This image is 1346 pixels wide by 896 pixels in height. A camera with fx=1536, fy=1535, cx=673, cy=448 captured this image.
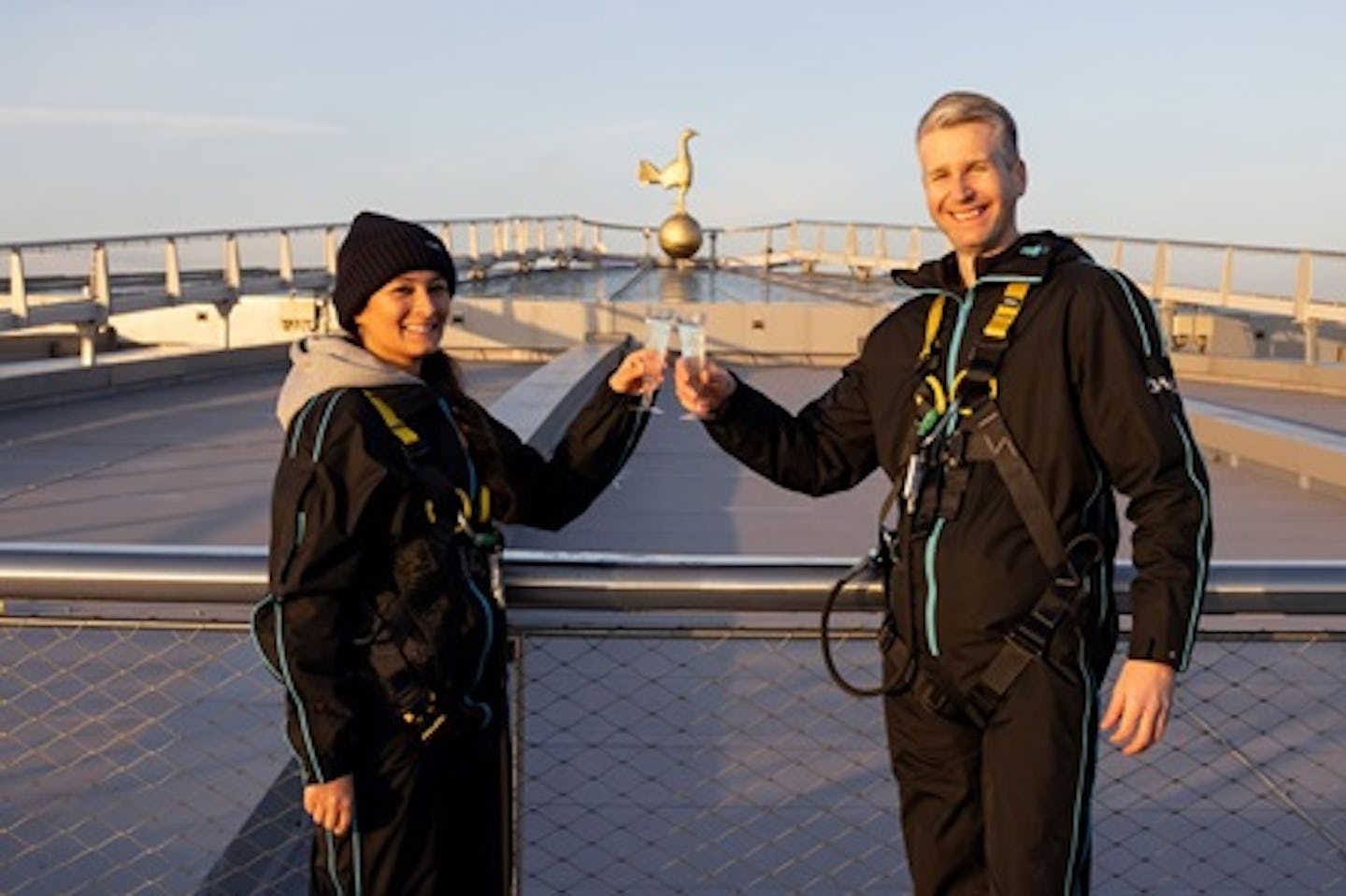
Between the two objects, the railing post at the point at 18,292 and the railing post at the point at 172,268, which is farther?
the railing post at the point at 172,268

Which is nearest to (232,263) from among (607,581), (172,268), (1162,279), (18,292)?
(172,268)

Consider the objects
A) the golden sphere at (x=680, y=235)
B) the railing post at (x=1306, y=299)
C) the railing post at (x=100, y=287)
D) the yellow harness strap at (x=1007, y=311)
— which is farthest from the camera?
the golden sphere at (x=680, y=235)

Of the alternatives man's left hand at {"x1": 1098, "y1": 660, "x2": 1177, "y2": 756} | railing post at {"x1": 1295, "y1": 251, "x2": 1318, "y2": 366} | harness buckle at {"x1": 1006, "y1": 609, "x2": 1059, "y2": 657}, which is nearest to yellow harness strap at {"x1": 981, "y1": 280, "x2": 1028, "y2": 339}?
harness buckle at {"x1": 1006, "y1": 609, "x2": 1059, "y2": 657}

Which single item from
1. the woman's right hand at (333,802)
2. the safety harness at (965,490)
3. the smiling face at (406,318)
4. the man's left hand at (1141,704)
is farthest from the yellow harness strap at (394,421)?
the man's left hand at (1141,704)

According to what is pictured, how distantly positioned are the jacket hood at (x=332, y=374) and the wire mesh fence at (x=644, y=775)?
72cm

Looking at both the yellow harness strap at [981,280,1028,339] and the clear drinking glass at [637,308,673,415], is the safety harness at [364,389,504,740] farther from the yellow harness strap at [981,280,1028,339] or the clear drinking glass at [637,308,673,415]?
the yellow harness strap at [981,280,1028,339]

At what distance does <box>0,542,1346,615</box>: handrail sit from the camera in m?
3.16

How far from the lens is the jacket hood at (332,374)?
285 centimetres

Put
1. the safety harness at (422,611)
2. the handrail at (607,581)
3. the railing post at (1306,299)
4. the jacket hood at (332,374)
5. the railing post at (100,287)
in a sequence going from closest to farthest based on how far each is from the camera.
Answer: the safety harness at (422,611)
the jacket hood at (332,374)
the handrail at (607,581)
the railing post at (100,287)
the railing post at (1306,299)

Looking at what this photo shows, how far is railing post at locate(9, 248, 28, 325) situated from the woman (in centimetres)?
1165

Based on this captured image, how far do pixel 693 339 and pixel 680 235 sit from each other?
33675 millimetres

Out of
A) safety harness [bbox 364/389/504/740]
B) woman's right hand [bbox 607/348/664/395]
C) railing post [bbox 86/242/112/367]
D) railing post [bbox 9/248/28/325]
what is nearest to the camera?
safety harness [bbox 364/389/504/740]

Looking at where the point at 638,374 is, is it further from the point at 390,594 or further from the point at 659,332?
the point at 390,594

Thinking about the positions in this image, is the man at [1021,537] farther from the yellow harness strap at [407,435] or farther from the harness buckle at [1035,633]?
the yellow harness strap at [407,435]
